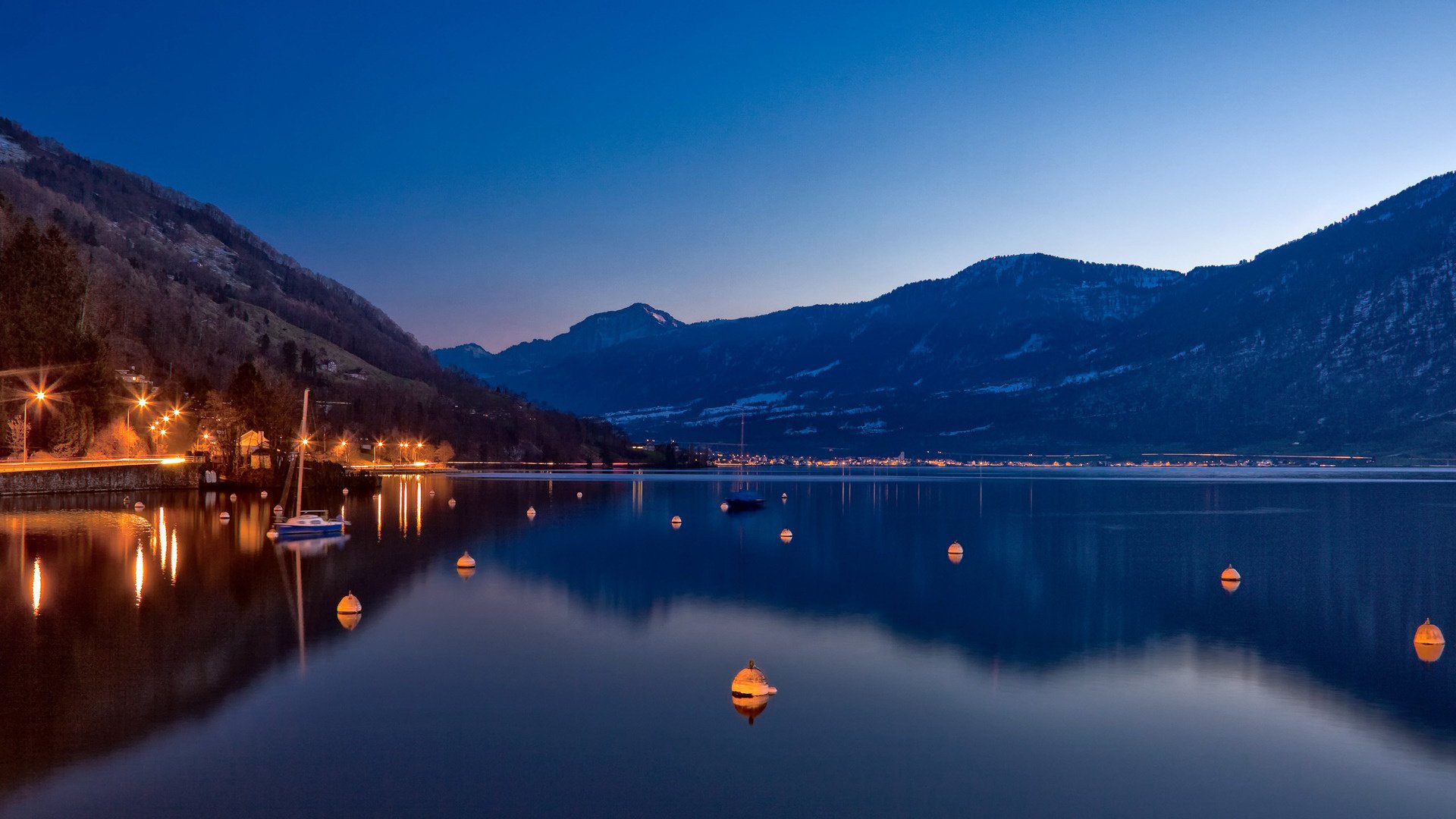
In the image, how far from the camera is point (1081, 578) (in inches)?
1829

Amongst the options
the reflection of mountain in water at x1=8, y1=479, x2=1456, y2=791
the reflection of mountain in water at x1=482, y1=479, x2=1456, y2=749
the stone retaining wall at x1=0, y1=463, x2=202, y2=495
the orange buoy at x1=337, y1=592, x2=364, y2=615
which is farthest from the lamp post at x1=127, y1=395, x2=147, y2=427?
the orange buoy at x1=337, y1=592, x2=364, y2=615

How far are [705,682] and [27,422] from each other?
8691 centimetres

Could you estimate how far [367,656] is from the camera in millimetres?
26000

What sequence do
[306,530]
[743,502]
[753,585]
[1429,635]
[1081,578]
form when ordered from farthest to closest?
[743,502] → [306,530] → [1081,578] → [753,585] → [1429,635]

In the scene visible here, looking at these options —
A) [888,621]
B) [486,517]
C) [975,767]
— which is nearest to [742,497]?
[486,517]

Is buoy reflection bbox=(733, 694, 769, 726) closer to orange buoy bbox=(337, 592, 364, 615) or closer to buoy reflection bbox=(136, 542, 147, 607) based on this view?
orange buoy bbox=(337, 592, 364, 615)

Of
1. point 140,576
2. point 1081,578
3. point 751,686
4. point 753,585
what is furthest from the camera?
point 1081,578

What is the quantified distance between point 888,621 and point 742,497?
62.1 meters

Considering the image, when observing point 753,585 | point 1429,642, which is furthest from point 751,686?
point 753,585

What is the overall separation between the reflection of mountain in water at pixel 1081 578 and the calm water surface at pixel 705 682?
0.27 meters

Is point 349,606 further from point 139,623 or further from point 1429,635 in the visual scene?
point 1429,635

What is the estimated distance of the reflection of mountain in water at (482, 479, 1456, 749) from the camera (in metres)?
29.7

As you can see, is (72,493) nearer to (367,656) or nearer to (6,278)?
(6,278)

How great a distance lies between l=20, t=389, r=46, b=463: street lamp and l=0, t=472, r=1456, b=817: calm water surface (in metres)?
36.1
